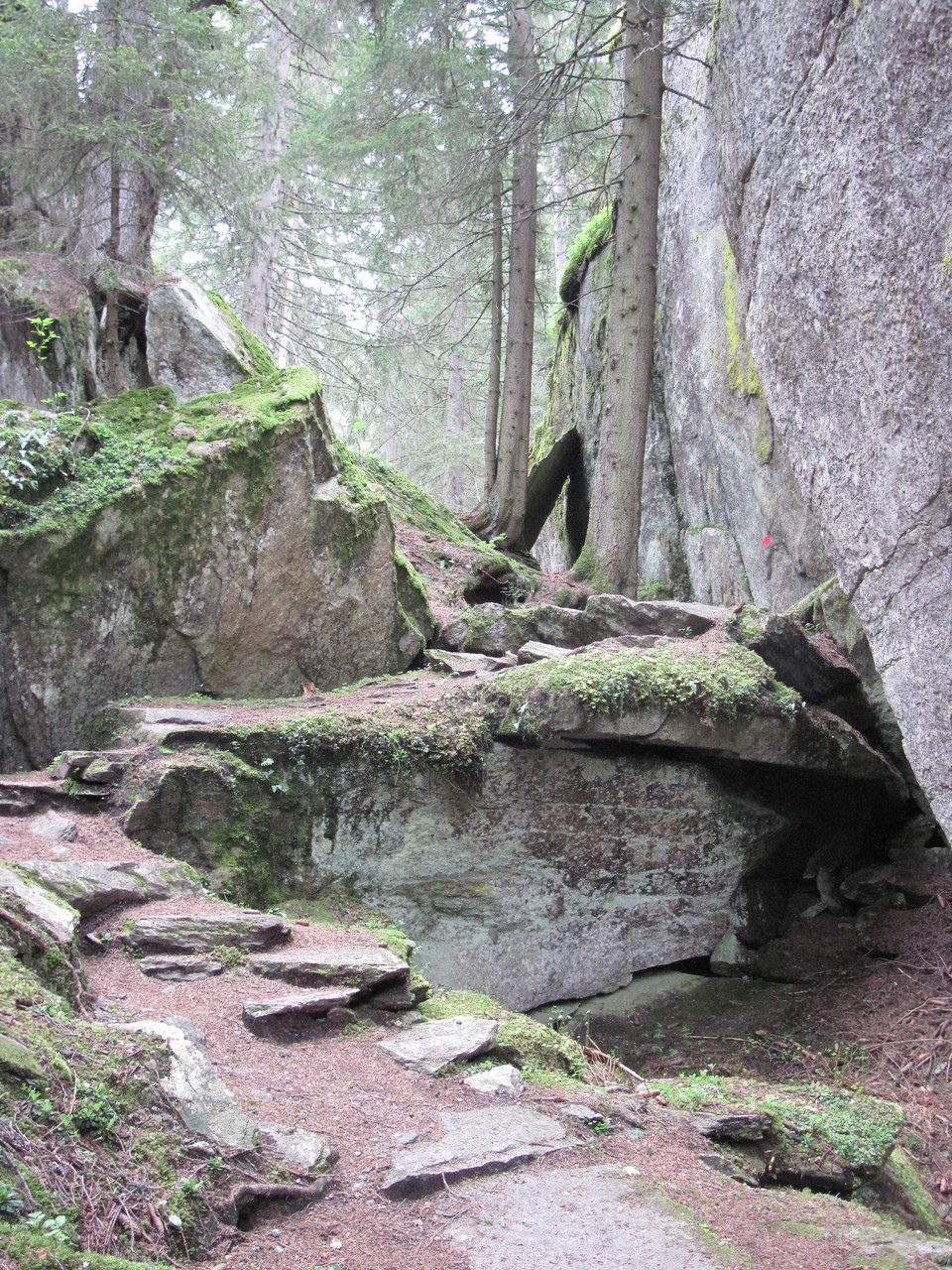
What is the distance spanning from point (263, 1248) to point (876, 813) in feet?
26.1

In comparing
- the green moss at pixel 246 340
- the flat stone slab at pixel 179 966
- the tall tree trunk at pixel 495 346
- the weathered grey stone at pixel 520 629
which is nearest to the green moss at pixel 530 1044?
the flat stone slab at pixel 179 966

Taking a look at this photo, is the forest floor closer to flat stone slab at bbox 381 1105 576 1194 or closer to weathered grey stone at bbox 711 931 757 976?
flat stone slab at bbox 381 1105 576 1194

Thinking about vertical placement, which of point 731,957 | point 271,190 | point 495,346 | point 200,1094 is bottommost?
point 731,957

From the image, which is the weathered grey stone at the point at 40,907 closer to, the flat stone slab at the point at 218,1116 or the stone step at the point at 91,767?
the flat stone slab at the point at 218,1116

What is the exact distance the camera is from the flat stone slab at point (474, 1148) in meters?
3.31

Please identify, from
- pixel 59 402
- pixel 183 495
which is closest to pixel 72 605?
pixel 183 495

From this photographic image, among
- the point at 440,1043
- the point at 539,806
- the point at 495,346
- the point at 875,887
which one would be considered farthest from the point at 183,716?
the point at 495,346

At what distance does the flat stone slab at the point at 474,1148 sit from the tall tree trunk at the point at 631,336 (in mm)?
8049

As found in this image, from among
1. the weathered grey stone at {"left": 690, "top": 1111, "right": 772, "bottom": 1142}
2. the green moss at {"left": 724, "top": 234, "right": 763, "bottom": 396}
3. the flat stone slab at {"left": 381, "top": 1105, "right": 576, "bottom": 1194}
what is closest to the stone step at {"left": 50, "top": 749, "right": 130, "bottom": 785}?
the flat stone slab at {"left": 381, "top": 1105, "right": 576, "bottom": 1194}

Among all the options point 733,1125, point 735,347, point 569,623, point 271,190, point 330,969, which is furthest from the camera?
point 271,190

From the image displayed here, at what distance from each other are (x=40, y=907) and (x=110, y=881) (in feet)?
2.88

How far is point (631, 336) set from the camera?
11.5 metres

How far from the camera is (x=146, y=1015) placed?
13.3ft

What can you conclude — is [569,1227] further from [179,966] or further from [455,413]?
[455,413]
